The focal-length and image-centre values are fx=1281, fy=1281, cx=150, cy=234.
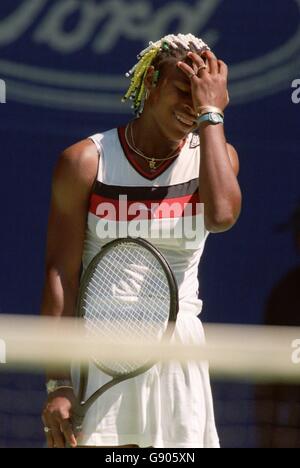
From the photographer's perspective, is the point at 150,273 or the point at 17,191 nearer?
the point at 150,273

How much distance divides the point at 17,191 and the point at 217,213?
1.47 meters

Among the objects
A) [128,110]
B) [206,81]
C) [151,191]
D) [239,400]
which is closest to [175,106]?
[206,81]

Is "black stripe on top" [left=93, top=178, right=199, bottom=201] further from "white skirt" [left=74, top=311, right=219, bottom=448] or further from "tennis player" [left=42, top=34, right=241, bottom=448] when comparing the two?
"white skirt" [left=74, top=311, right=219, bottom=448]

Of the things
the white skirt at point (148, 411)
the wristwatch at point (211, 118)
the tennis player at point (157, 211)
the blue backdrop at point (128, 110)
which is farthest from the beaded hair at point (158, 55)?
the blue backdrop at point (128, 110)

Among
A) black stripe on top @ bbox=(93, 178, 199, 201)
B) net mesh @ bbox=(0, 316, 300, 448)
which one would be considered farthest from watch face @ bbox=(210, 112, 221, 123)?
net mesh @ bbox=(0, 316, 300, 448)

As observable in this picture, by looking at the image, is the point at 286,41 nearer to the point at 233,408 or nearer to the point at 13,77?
the point at 13,77

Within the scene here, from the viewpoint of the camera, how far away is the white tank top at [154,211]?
10.9 feet

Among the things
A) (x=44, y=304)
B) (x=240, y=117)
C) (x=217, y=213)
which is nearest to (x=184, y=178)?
(x=217, y=213)

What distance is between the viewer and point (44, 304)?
3348mm

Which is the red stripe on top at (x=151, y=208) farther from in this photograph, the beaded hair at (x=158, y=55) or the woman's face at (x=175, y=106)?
the beaded hair at (x=158, y=55)

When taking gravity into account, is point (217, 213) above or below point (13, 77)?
below

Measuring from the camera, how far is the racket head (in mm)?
3264

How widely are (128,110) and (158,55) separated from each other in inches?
43.0
